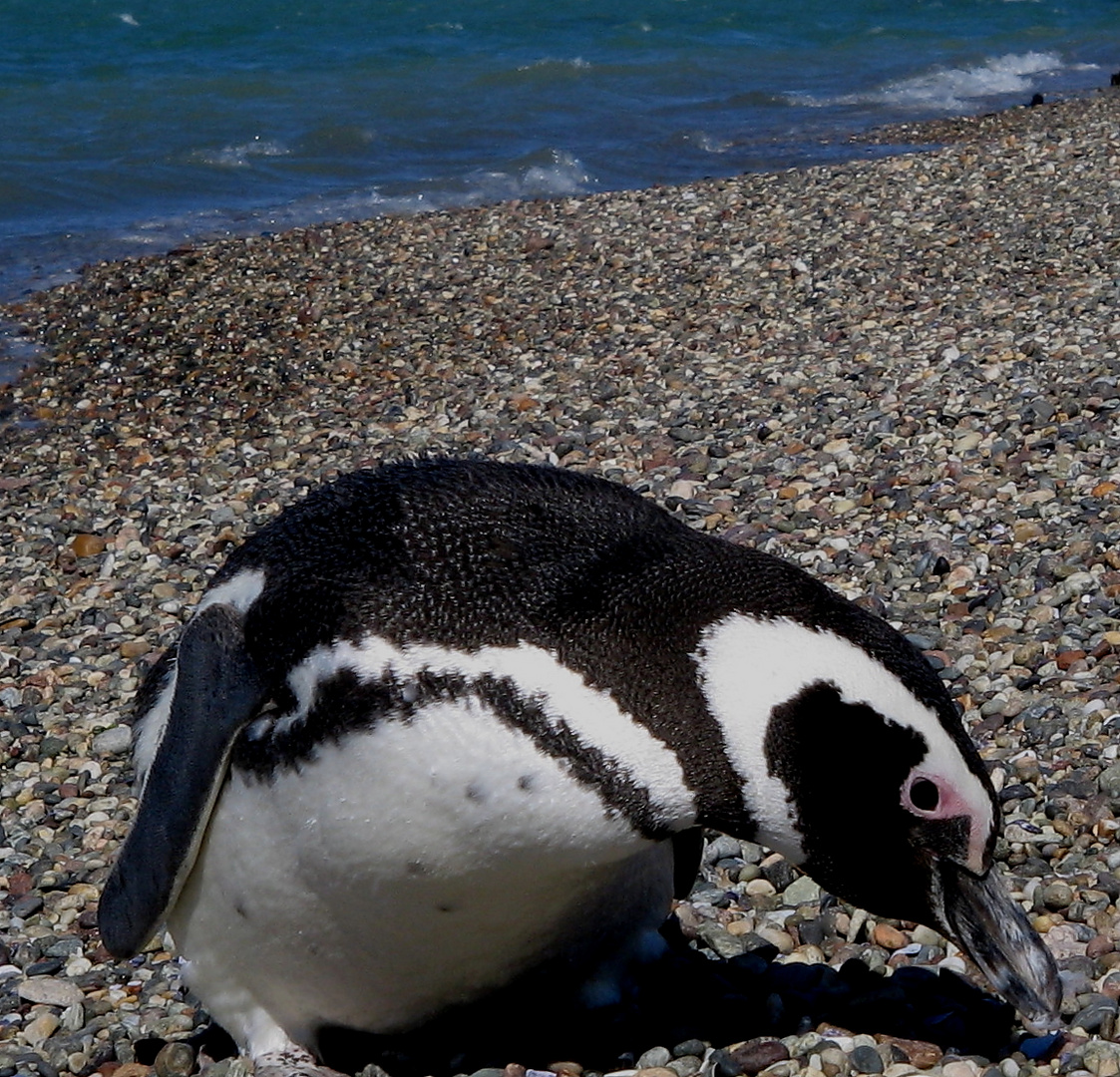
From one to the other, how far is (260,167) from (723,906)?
13.9 meters

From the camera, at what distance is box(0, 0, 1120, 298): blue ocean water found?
14.9 meters

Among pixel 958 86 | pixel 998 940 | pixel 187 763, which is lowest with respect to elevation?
pixel 998 940

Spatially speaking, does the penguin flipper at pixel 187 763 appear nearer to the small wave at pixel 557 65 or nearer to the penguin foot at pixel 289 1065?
the penguin foot at pixel 289 1065

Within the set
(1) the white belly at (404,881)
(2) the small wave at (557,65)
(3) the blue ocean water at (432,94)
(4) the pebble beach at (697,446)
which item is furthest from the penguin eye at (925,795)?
(2) the small wave at (557,65)

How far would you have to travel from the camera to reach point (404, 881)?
274 centimetres

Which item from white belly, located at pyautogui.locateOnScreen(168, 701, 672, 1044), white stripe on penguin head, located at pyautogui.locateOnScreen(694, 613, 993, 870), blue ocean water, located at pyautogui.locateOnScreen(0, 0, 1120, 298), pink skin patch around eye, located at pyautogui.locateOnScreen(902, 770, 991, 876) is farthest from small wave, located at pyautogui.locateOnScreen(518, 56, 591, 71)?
pink skin patch around eye, located at pyautogui.locateOnScreen(902, 770, 991, 876)

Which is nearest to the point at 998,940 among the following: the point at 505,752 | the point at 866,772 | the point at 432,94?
the point at 866,772

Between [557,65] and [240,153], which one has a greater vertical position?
[557,65]

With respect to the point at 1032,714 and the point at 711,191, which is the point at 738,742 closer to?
the point at 1032,714

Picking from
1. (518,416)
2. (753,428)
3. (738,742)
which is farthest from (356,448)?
(738,742)

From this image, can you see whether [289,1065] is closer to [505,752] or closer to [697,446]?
[505,752]

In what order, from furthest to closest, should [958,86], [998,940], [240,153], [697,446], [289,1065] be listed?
1. [958,86]
2. [240,153]
3. [697,446]
4. [289,1065]
5. [998,940]

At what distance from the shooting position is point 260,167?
642 inches

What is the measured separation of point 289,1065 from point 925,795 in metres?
1.44
